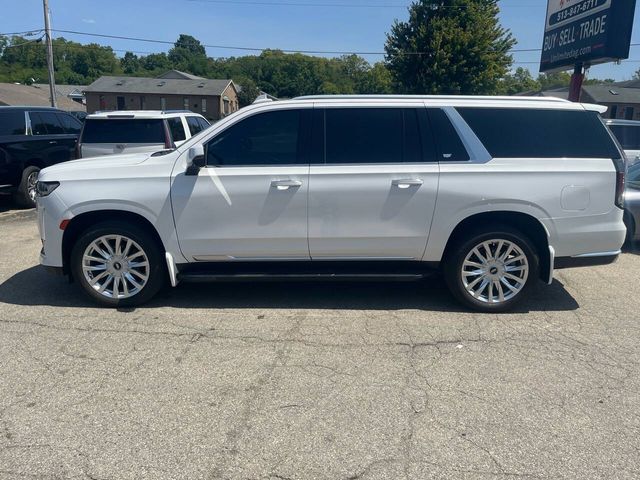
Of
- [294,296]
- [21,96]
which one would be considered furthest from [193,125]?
[21,96]

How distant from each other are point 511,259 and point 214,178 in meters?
2.87

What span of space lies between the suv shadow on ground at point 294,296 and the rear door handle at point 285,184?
1188 millimetres

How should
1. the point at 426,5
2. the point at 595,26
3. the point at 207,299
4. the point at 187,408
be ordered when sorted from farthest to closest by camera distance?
the point at 426,5
the point at 595,26
the point at 207,299
the point at 187,408

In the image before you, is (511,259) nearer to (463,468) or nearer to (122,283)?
(463,468)

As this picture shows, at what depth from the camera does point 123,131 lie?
8672 mm

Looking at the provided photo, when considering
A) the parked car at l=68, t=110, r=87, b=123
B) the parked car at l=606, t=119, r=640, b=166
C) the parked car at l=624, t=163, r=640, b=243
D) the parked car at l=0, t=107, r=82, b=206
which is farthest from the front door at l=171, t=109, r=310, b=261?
the parked car at l=606, t=119, r=640, b=166

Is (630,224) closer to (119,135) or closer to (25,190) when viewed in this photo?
(119,135)

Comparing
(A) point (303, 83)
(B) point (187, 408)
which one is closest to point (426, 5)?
(B) point (187, 408)

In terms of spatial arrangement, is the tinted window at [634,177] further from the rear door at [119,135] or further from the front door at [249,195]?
the rear door at [119,135]

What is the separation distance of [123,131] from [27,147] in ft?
9.73

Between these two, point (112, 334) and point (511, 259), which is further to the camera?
point (511, 259)

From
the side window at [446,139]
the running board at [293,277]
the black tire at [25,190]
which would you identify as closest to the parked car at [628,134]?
the side window at [446,139]

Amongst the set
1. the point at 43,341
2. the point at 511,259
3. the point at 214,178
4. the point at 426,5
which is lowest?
the point at 43,341

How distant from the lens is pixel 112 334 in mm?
4441
